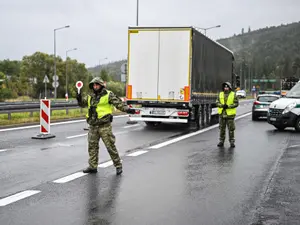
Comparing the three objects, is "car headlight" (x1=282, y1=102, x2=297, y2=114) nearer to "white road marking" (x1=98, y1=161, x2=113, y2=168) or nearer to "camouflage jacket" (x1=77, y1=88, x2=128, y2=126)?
"white road marking" (x1=98, y1=161, x2=113, y2=168)

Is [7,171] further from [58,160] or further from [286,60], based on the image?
[286,60]

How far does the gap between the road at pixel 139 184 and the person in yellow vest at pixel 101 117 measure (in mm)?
341

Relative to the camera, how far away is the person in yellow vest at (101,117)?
324 inches

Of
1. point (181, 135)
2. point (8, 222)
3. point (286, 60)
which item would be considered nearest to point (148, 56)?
point (181, 135)

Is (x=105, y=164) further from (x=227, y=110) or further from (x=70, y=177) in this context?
(x=227, y=110)

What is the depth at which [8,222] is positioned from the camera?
5195 millimetres

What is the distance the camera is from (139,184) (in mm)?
7410

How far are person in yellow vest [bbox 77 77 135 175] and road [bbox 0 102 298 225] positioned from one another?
34 centimetres

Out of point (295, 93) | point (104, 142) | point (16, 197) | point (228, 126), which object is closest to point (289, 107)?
point (295, 93)

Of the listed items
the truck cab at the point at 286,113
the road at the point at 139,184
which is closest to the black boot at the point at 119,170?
the road at the point at 139,184

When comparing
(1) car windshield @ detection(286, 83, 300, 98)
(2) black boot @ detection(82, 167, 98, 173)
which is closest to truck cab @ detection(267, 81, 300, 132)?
(1) car windshield @ detection(286, 83, 300, 98)

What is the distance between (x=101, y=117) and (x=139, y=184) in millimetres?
1491

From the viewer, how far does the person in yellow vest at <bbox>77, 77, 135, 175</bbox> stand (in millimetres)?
8242

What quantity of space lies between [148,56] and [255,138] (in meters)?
4.82
